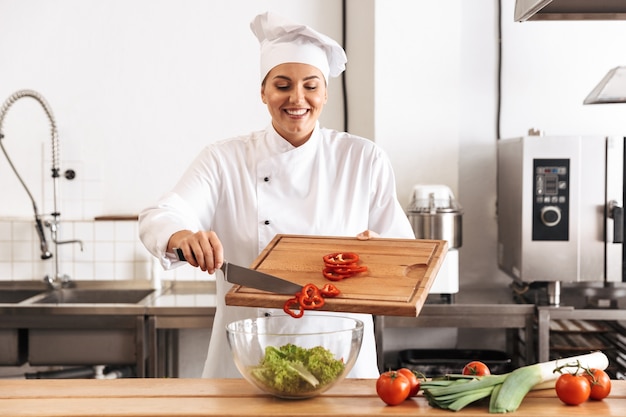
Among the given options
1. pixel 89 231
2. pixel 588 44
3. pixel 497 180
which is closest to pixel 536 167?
pixel 497 180

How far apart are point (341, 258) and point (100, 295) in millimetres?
2168

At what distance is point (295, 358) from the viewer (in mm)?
1763

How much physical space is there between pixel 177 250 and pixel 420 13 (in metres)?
2.15

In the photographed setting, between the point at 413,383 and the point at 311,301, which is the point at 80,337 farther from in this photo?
the point at 413,383

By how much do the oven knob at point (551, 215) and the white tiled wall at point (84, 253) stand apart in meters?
1.60

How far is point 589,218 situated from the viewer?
11.1ft

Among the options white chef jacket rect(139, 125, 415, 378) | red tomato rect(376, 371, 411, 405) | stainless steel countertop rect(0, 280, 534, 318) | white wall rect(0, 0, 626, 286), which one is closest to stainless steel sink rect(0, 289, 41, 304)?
stainless steel countertop rect(0, 280, 534, 318)

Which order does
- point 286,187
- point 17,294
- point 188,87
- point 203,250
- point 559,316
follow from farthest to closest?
point 188,87 → point 17,294 → point 559,316 → point 286,187 → point 203,250

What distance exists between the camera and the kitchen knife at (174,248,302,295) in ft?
6.26

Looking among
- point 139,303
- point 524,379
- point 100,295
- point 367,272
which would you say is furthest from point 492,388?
point 100,295

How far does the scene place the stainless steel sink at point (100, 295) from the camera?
3850mm

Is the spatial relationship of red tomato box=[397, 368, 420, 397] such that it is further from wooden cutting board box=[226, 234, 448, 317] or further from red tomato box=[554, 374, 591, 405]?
red tomato box=[554, 374, 591, 405]

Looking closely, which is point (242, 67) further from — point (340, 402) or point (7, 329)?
point (340, 402)

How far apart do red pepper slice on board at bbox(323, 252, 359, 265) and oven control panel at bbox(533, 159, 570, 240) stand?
1.55 m
